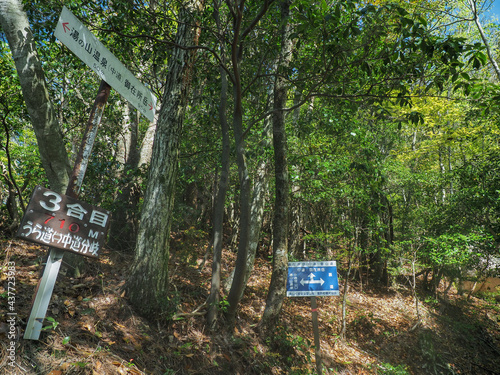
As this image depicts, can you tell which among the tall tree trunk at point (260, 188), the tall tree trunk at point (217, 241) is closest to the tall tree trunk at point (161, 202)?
the tall tree trunk at point (217, 241)

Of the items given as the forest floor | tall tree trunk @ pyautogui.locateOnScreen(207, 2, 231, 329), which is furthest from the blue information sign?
the forest floor

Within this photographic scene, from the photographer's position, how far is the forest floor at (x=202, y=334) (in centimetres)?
281

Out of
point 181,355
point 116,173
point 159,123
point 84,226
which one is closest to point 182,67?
point 159,123

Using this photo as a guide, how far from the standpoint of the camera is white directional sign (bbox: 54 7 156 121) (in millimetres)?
2301

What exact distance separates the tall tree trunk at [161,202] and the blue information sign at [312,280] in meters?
2.10

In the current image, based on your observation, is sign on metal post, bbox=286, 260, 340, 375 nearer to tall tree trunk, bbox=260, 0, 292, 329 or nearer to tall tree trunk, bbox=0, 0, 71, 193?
tall tree trunk, bbox=260, 0, 292, 329

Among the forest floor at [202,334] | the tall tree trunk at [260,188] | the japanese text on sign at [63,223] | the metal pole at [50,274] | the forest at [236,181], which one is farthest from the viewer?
the tall tree trunk at [260,188]

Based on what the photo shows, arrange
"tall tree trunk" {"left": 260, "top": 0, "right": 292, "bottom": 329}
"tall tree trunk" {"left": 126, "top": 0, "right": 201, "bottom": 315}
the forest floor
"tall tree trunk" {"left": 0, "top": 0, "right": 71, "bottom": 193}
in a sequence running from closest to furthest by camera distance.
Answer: the forest floor, "tall tree trunk" {"left": 0, "top": 0, "right": 71, "bottom": 193}, "tall tree trunk" {"left": 126, "top": 0, "right": 201, "bottom": 315}, "tall tree trunk" {"left": 260, "top": 0, "right": 292, "bottom": 329}

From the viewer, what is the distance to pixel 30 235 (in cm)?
198

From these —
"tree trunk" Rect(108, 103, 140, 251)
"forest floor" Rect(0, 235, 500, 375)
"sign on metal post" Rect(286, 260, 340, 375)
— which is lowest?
"forest floor" Rect(0, 235, 500, 375)

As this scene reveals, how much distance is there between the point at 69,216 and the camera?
7.20 ft

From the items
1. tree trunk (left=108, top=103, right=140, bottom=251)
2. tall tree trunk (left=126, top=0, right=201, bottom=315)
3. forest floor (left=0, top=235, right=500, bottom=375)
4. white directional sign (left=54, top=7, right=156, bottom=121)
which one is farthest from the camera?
tree trunk (left=108, top=103, right=140, bottom=251)

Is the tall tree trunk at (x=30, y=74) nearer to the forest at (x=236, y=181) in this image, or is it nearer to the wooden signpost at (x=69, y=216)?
the forest at (x=236, y=181)

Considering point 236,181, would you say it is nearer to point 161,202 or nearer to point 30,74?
point 161,202
